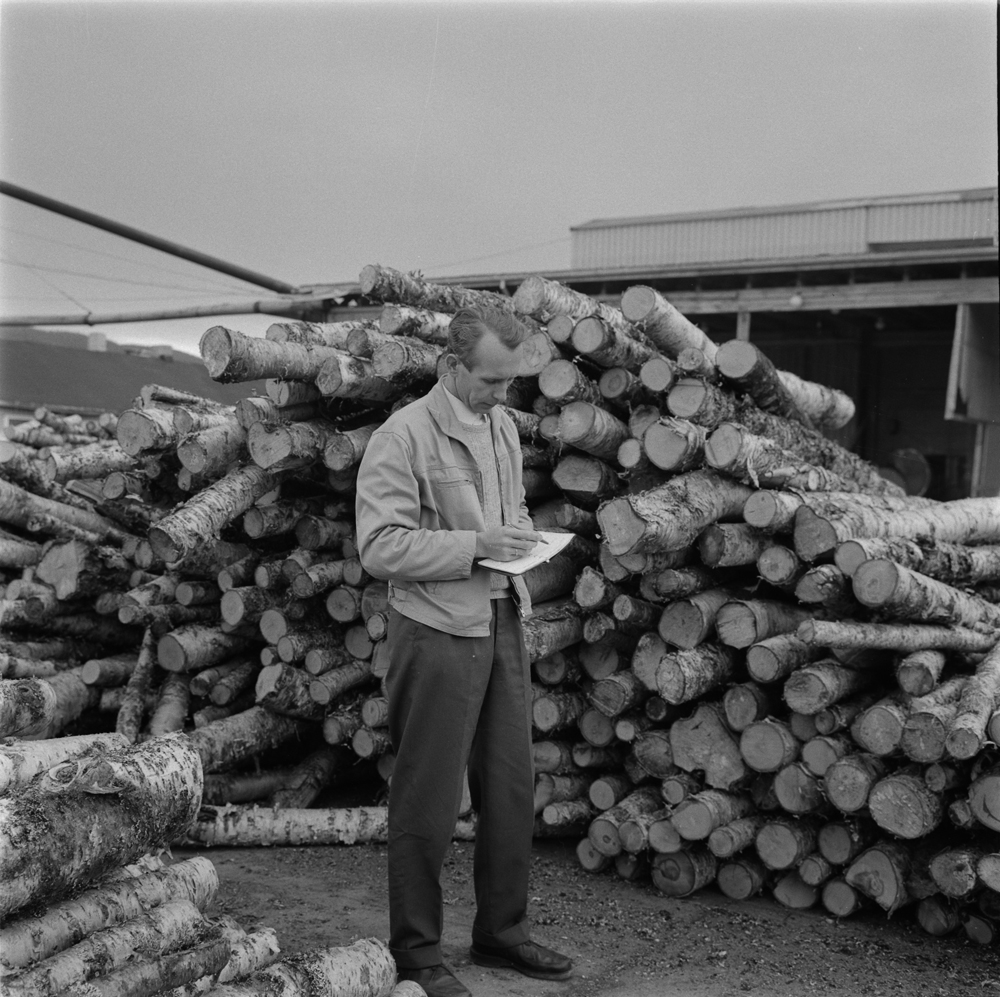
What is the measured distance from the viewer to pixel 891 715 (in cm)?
391

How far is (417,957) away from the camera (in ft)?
10.6

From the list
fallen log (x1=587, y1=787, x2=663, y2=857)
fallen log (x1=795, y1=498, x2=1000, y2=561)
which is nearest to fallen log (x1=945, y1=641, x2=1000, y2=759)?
fallen log (x1=795, y1=498, x2=1000, y2=561)

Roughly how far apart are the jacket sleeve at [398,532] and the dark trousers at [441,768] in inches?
8.7

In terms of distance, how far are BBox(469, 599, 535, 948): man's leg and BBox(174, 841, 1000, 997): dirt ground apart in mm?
199

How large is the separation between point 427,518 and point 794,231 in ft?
56.5

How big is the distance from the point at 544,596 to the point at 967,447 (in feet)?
54.0

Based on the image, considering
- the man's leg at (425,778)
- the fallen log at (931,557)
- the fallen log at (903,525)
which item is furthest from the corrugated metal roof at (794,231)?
the man's leg at (425,778)

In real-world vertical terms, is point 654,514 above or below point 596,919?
above

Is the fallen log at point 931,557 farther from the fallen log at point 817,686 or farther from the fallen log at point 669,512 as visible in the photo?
the fallen log at point 669,512

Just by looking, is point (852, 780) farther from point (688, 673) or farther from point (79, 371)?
point (79, 371)

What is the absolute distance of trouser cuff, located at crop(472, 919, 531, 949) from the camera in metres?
3.49

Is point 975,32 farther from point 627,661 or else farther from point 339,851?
point 339,851

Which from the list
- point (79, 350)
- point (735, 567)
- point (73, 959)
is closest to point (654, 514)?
point (735, 567)

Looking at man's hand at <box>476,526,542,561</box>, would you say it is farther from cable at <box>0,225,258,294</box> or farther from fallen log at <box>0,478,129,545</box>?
cable at <box>0,225,258,294</box>
